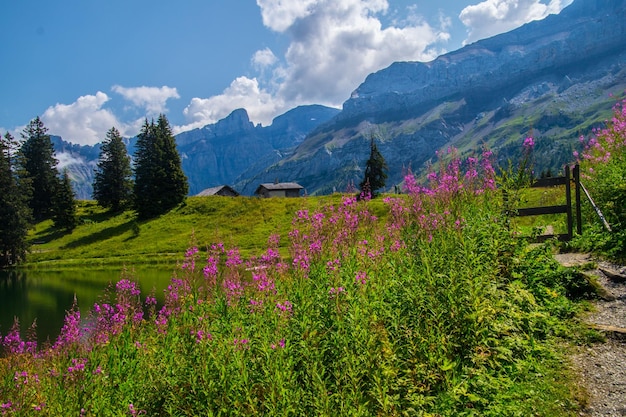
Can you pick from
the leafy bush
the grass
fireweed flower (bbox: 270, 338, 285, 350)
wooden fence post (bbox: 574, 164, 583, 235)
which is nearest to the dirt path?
the leafy bush

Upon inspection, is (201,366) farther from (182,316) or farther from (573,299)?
(573,299)

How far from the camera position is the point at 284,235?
49031 millimetres

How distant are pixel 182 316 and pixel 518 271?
21.0 feet

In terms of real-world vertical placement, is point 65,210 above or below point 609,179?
above

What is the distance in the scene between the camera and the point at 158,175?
70.4 meters

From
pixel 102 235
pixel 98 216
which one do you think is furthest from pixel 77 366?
pixel 98 216

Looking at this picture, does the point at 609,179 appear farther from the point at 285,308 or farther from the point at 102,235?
the point at 102,235

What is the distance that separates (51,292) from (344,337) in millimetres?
34509

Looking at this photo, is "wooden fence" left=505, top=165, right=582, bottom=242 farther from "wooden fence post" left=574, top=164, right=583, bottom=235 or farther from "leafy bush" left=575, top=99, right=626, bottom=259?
"leafy bush" left=575, top=99, right=626, bottom=259

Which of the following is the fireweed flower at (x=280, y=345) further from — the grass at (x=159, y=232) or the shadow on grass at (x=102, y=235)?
the shadow on grass at (x=102, y=235)

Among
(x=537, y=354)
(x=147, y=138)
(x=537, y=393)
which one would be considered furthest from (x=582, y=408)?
(x=147, y=138)

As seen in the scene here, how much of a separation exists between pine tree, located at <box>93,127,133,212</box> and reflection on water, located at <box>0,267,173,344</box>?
28469 mm

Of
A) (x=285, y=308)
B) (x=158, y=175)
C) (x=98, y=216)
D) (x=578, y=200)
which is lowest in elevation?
(x=285, y=308)

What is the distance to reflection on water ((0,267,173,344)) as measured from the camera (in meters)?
21.9
